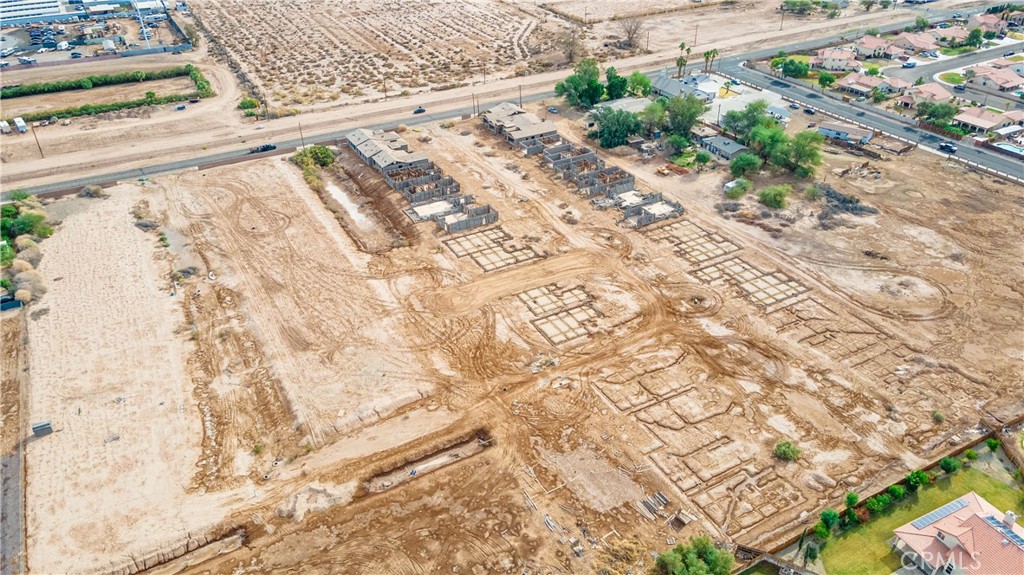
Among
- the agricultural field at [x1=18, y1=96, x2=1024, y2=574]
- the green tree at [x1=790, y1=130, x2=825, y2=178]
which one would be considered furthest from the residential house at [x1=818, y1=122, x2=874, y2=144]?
the agricultural field at [x1=18, y1=96, x2=1024, y2=574]

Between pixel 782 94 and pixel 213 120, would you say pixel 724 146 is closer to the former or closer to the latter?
pixel 782 94

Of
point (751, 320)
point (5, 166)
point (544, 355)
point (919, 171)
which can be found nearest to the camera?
point (544, 355)

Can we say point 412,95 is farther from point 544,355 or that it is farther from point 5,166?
point 544,355

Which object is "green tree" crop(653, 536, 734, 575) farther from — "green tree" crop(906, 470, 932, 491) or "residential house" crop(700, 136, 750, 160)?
"residential house" crop(700, 136, 750, 160)

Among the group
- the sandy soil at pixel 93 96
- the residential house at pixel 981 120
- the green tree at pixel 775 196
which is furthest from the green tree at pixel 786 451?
the sandy soil at pixel 93 96

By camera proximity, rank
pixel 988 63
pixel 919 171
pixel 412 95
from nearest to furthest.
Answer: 1. pixel 919 171
2. pixel 412 95
3. pixel 988 63

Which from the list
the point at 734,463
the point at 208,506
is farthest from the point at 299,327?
the point at 734,463
